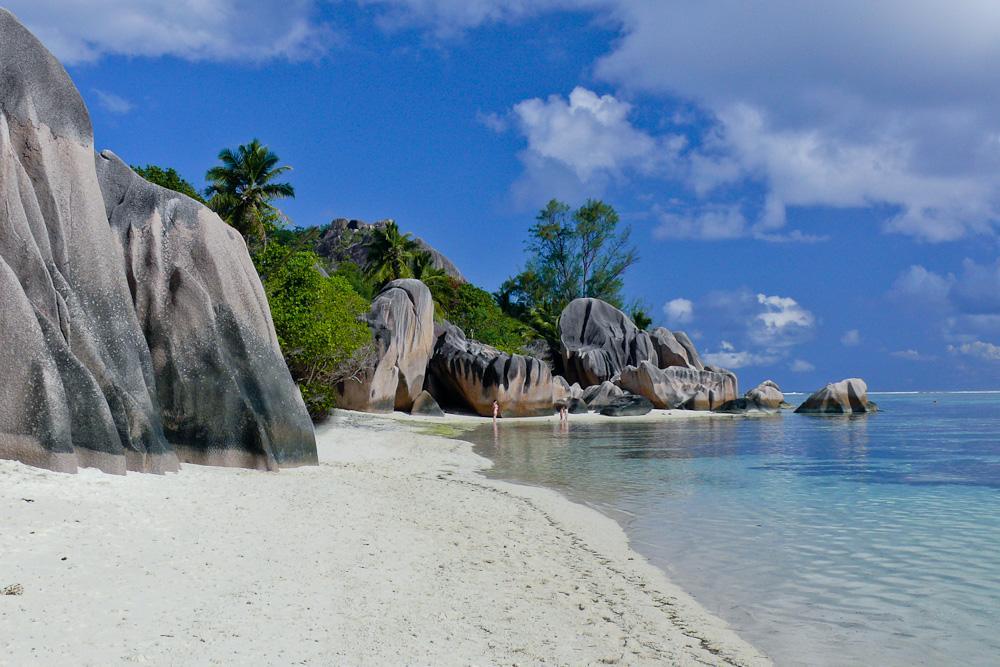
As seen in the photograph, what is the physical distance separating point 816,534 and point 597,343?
4113 cm

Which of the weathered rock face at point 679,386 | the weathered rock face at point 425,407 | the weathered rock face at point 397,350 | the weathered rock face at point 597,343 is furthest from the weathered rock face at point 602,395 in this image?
the weathered rock face at point 425,407

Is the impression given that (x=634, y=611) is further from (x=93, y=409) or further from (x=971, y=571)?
(x=93, y=409)

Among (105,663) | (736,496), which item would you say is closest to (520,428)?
(736,496)

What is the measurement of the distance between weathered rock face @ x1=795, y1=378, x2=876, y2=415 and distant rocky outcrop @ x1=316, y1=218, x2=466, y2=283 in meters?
27.4

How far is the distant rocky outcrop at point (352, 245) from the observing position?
60344mm

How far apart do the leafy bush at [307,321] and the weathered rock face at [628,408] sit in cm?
2086

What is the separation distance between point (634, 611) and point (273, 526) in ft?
12.3

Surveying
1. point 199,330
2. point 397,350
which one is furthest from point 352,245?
point 199,330

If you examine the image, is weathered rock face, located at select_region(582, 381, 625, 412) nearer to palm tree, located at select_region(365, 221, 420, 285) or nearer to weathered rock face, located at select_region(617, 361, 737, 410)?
weathered rock face, located at select_region(617, 361, 737, 410)

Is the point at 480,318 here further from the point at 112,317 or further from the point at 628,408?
the point at 112,317

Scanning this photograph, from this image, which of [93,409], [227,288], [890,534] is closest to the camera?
[93,409]

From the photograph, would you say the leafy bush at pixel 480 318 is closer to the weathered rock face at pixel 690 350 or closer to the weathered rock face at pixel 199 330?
→ the weathered rock face at pixel 690 350

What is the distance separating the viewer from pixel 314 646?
4508 mm

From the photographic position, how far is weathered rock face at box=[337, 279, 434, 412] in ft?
94.4
